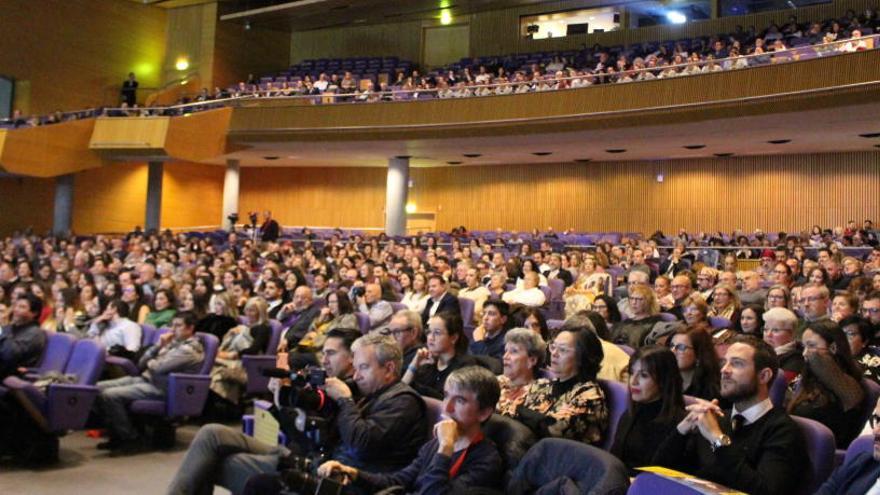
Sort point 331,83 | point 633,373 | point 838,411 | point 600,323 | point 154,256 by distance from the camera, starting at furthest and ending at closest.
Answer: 1. point 331,83
2. point 154,256
3. point 600,323
4. point 838,411
5. point 633,373

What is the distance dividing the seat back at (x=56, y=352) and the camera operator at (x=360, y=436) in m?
2.39

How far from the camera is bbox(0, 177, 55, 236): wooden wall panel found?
19.4m

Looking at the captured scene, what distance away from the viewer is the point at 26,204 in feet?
64.7

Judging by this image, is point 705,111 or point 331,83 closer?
point 705,111

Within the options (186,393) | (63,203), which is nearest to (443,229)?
(63,203)

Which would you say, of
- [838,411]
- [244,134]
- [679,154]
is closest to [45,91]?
[244,134]

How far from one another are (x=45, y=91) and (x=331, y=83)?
6310 millimetres

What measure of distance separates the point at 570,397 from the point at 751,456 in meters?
0.68

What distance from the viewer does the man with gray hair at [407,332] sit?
432cm

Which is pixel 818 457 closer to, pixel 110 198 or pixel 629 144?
pixel 629 144

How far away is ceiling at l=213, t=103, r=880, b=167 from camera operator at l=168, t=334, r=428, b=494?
10.0 meters

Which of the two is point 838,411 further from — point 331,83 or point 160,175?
point 160,175

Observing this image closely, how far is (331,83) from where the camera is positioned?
18.3 metres

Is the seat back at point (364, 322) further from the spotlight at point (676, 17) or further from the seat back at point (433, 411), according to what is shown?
the spotlight at point (676, 17)
